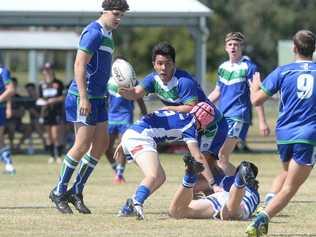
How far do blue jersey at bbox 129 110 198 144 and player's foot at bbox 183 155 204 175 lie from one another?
27.3 inches

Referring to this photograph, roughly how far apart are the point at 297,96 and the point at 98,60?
2.74 m

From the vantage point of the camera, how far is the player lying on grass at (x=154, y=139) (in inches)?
430

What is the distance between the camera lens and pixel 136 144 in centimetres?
1117

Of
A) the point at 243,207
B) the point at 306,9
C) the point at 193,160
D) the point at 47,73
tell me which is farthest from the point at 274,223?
the point at 306,9

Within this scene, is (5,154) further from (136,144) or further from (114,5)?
(136,144)

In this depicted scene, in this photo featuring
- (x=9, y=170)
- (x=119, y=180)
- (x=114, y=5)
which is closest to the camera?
(x=114, y=5)

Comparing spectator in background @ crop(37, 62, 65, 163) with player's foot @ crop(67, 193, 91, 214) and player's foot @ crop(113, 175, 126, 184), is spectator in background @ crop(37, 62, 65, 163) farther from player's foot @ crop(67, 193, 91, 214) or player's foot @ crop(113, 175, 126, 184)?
player's foot @ crop(67, 193, 91, 214)

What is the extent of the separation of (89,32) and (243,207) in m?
2.42

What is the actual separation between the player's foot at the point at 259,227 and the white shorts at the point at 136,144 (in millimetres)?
1915

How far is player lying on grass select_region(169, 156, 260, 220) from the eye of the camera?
420 inches

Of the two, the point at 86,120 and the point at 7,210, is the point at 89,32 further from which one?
the point at 7,210

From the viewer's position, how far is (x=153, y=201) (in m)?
13.7

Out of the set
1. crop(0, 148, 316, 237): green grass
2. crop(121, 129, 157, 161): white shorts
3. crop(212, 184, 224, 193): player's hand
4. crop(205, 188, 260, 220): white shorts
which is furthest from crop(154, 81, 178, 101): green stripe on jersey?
crop(0, 148, 316, 237): green grass

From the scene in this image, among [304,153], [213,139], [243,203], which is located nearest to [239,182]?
[243,203]
